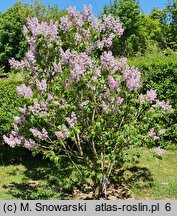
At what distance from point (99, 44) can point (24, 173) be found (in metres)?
3.57

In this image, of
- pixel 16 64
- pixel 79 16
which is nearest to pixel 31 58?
pixel 16 64

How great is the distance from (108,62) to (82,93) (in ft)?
2.03

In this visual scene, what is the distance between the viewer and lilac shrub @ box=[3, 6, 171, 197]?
6039 mm

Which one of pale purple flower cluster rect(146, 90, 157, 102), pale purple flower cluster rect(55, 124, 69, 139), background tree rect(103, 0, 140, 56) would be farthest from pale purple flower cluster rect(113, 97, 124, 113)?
background tree rect(103, 0, 140, 56)

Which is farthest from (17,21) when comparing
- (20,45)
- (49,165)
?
(49,165)

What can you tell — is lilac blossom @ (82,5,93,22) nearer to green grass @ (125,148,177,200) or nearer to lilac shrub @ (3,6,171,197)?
lilac shrub @ (3,6,171,197)

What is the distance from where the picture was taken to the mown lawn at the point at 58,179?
7258 millimetres

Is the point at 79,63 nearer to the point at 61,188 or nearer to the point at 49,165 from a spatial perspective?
the point at 61,188

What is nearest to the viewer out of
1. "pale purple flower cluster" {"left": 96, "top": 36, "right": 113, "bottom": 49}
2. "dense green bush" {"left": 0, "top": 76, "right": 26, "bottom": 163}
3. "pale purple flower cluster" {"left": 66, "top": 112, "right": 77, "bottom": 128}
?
"pale purple flower cluster" {"left": 66, "top": 112, "right": 77, "bottom": 128}

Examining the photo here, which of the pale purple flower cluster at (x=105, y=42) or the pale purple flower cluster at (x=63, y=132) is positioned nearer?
the pale purple flower cluster at (x=63, y=132)

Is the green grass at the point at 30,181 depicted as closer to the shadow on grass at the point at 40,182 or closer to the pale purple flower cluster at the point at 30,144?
the shadow on grass at the point at 40,182

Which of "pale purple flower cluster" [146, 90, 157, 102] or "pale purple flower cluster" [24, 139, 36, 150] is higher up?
"pale purple flower cluster" [146, 90, 157, 102]

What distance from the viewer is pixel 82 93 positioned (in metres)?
6.25

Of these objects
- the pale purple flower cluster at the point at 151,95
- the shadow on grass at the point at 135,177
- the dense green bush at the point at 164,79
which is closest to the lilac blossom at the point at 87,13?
the pale purple flower cluster at the point at 151,95
